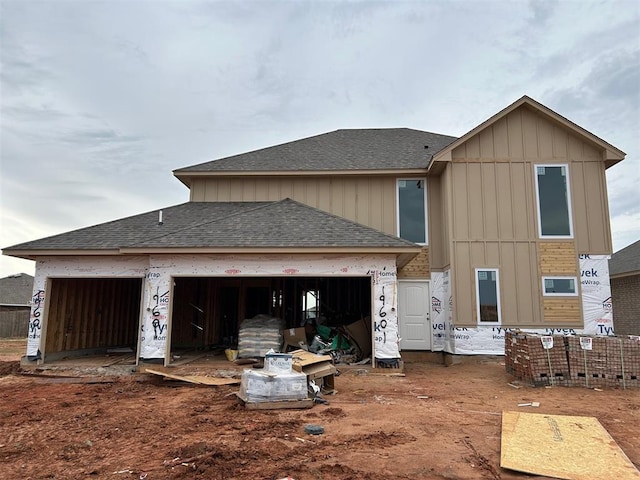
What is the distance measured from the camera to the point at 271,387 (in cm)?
664

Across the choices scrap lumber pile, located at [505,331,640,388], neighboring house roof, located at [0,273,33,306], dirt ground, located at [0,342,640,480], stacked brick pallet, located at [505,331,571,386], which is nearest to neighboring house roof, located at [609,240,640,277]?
scrap lumber pile, located at [505,331,640,388]

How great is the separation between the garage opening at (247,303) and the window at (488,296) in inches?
145

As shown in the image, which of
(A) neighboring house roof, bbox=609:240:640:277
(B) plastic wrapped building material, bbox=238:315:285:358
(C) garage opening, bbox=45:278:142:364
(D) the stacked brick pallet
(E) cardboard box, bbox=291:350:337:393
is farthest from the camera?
(A) neighboring house roof, bbox=609:240:640:277

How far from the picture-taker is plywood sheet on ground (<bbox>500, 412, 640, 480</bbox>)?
13.0ft

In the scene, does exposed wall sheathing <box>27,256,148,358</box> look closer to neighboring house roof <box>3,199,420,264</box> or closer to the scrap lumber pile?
neighboring house roof <box>3,199,420,264</box>

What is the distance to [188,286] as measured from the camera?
14398 mm

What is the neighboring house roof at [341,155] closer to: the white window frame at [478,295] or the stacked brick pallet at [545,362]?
the white window frame at [478,295]

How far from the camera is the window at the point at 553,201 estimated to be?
12273 millimetres

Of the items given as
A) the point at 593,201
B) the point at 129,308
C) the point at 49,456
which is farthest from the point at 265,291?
the point at 593,201

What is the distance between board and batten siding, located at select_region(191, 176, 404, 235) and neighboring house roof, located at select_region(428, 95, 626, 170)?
6.99ft

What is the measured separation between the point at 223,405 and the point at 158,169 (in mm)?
16079

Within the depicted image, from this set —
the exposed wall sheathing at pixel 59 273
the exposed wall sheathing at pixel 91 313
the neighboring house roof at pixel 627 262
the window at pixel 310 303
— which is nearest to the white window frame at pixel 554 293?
the window at pixel 310 303

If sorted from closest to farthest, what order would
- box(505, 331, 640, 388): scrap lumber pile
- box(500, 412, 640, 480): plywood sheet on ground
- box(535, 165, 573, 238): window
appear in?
1. box(500, 412, 640, 480): plywood sheet on ground
2. box(505, 331, 640, 388): scrap lumber pile
3. box(535, 165, 573, 238): window

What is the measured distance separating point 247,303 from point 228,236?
4.20 metres
